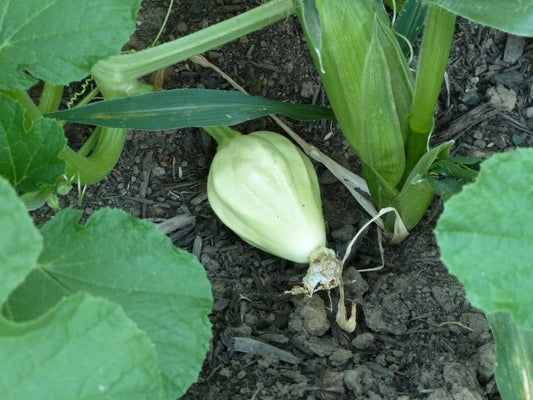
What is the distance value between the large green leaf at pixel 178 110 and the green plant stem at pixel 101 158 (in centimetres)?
12

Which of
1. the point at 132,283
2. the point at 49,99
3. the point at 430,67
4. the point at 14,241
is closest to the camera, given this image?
the point at 14,241

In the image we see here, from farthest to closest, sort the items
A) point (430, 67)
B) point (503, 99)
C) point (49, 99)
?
point (503, 99) < point (49, 99) < point (430, 67)

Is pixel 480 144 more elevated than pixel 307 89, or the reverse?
pixel 307 89

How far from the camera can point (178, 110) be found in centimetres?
168

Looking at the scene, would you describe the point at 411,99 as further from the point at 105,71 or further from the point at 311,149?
the point at 105,71

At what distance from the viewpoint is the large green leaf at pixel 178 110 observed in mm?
1632

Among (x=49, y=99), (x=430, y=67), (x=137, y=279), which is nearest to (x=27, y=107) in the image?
(x=49, y=99)

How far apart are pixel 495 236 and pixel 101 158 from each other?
1050mm

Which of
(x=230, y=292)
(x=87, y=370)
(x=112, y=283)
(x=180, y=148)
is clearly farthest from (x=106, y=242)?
(x=180, y=148)

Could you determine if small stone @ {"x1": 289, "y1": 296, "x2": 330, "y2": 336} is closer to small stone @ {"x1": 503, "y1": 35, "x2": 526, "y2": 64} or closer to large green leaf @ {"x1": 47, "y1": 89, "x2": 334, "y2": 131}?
large green leaf @ {"x1": 47, "y1": 89, "x2": 334, "y2": 131}

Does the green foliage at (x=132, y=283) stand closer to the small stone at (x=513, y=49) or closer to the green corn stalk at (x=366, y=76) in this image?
the green corn stalk at (x=366, y=76)

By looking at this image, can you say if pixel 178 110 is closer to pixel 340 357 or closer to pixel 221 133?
pixel 221 133

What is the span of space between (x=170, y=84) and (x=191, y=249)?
1.51ft

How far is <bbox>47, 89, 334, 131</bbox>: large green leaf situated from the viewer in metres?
1.63
